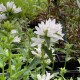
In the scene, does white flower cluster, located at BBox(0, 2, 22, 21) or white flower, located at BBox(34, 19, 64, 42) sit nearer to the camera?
white flower, located at BBox(34, 19, 64, 42)

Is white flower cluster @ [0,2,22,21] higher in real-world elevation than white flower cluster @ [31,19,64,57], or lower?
higher

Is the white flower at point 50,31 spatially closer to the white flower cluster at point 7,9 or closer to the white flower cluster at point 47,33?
the white flower cluster at point 47,33

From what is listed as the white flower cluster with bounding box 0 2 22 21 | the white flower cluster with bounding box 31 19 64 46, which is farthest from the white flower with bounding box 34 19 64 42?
the white flower cluster with bounding box 0 2 22 21

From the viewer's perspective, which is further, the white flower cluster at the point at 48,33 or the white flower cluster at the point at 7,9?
the white flower cluster at the point at 7,9

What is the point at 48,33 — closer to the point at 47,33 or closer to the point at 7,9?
the point at 47,33

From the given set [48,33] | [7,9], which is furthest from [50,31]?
[7,9]

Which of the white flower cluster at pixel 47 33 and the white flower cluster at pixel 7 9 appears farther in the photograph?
the white flower cluster at pixel 7 9

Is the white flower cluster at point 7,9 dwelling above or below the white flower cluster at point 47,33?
above

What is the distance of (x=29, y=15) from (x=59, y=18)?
1639mm

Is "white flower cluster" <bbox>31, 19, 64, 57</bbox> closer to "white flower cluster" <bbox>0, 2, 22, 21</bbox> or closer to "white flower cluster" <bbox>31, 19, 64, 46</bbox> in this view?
"white flower cluster" <bbox>31, 19, 64, 46</bbox>

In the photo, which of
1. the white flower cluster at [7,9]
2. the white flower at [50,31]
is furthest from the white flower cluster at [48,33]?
the white flower cluster at [7,9]

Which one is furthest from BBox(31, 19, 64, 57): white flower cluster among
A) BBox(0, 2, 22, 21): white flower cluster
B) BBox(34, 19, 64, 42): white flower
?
BBox(0, 2, 22, 21): white flower cluster

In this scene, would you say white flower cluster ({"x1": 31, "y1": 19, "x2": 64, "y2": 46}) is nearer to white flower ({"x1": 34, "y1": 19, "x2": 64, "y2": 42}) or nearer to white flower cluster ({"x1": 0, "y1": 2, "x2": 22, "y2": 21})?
white flower ({"x1": 34, "y1": 19, "x2": 64, "y2": 42})

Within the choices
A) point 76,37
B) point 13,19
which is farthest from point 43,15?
point 13,19
